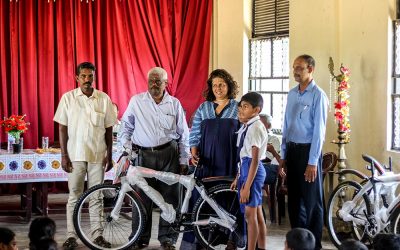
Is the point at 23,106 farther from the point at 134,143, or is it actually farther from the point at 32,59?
the point at 134,143

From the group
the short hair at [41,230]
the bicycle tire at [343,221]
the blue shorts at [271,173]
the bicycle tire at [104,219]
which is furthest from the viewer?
the blue shorts at [271,173]

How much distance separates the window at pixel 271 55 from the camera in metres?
8.01

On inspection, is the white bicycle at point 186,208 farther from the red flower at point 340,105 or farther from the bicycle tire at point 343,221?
the red flower at point 340,105

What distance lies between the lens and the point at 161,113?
545 centimetres

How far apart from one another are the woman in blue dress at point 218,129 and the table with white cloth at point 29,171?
2.12 metres

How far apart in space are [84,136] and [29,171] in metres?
1.54

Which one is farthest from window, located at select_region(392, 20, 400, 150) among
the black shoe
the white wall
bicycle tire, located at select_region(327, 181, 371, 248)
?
→ the black shoe

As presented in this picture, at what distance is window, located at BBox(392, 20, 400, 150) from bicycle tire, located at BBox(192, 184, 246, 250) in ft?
6.32

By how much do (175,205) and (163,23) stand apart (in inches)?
160

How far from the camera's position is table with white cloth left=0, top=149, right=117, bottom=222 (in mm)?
6746

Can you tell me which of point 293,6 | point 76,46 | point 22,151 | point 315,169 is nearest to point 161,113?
point 315,169

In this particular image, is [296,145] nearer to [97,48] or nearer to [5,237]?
[5,237]

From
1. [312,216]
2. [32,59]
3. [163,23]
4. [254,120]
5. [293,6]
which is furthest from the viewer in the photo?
[163,23]

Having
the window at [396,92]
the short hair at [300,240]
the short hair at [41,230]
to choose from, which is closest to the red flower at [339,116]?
the window at [396,92]
